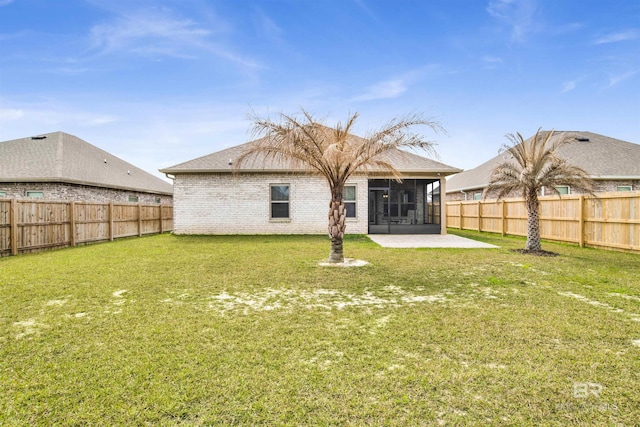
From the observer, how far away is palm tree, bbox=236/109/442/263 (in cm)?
812

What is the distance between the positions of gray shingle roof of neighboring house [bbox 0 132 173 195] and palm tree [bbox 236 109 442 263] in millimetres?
12234

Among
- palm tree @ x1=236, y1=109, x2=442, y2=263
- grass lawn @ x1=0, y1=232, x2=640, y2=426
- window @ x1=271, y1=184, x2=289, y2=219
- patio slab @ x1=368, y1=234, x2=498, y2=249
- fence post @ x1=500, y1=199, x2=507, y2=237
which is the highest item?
palm tree @ x1=236, y1=109, x2=442, y2=263

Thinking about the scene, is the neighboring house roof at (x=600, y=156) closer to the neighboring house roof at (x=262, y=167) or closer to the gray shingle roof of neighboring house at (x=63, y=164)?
the neighboring house roof at (x=262, y=167)

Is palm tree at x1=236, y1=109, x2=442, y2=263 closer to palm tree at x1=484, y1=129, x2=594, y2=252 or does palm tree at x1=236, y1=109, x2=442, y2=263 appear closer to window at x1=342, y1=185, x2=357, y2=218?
palm tree at x1=484, y1=129, x2=594, y2=252

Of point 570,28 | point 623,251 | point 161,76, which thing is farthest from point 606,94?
point 161,76

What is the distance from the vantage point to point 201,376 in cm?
276

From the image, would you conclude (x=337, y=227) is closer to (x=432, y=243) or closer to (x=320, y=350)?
(x=320, y=350)

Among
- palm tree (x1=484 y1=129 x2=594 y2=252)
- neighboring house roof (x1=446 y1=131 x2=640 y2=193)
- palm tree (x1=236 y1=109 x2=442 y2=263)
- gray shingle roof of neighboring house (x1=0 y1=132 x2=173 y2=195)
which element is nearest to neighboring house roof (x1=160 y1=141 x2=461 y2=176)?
gray shingle roof of neighboring house (x1=0 y1=132 x2=173 y2=195)

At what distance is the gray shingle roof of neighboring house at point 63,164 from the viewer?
15891 millimetres

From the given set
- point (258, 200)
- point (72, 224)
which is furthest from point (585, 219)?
point (72, 224)

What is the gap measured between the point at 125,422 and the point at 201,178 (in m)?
15.3

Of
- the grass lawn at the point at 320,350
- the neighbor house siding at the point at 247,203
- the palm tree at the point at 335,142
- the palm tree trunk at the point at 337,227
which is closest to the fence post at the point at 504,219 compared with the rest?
the neighbor house siding at the point at 247,203

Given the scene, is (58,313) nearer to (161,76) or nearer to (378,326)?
(378,326)

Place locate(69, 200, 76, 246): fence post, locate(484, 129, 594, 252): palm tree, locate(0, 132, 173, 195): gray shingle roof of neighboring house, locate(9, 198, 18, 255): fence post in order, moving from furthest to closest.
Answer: locate(0, 132, 173, 195): gray shingle roof of neighboring house < locate(69, 200, 76, 246): fence post < locate(9, 198, 18, 255): fence post < locate(484, 129, 594, 252): palm tree
